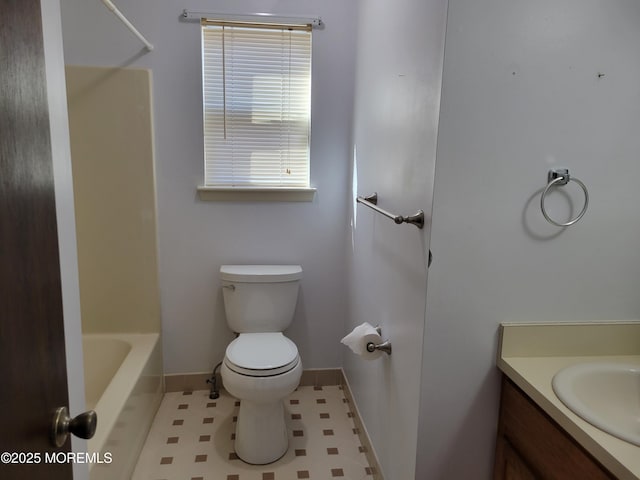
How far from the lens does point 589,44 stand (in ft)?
4.07

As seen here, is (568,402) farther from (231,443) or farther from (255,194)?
(255,194)

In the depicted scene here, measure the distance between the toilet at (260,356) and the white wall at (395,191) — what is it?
15.2 inches

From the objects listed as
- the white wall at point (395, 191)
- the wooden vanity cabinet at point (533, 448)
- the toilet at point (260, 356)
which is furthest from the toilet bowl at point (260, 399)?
the wooden vanity cabinet at point (533, 448)

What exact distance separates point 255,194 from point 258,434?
1.23m

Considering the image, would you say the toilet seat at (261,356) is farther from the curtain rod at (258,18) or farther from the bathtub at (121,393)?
the curtain rod at (258,18)

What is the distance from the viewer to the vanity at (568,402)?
986mm

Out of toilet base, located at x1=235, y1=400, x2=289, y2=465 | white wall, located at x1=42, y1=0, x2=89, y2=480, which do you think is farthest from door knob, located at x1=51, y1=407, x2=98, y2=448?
toilet base, located at x1=235, y1=400, x2=289, y2=465

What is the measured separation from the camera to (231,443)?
224 centimetres

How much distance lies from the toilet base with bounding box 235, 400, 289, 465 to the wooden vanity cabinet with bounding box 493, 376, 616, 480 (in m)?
1.05

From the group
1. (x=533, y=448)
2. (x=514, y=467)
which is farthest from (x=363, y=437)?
(x=533, y=448)

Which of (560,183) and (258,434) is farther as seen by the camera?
(258,434)

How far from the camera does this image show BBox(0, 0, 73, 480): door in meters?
0.65

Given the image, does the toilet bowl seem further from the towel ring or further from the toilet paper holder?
the towel ring

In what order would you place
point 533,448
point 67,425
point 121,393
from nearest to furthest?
point 67,425 → point 533,448 → point 121,393
